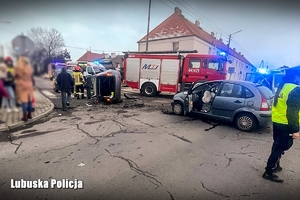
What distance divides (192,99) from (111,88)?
11.9ft

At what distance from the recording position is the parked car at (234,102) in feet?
15.2

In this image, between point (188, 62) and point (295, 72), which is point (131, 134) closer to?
point (295, 72)

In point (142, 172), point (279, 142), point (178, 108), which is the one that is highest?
point (279, 142)

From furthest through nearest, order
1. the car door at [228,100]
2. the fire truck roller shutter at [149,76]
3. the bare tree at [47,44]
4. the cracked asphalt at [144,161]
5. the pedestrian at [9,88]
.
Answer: the fire truck roller shutter at [149,76]
the car door at [228,100]
the cracked asphalt at [144,161]
the bare tree at [47,44]
the pedestrian at [9,88]

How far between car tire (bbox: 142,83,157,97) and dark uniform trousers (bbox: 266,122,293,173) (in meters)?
8.56

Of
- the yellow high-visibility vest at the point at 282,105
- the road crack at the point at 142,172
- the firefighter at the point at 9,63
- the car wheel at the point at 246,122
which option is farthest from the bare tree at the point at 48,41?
the car wheel at the point at 246,122

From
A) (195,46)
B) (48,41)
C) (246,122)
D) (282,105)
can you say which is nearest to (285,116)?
(282,105)

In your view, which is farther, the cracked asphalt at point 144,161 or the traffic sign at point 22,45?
the cracked asphalt at point 144,161

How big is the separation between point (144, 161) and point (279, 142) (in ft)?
6.79

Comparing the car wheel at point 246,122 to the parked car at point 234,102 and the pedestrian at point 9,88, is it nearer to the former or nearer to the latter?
the parked car at point 234,102

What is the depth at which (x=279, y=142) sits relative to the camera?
8.66 feet

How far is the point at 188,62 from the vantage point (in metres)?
10.2

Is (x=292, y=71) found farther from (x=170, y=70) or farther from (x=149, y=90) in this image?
(x=149, y=90)

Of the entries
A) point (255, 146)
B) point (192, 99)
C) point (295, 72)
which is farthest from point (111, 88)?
point (295, 72)
